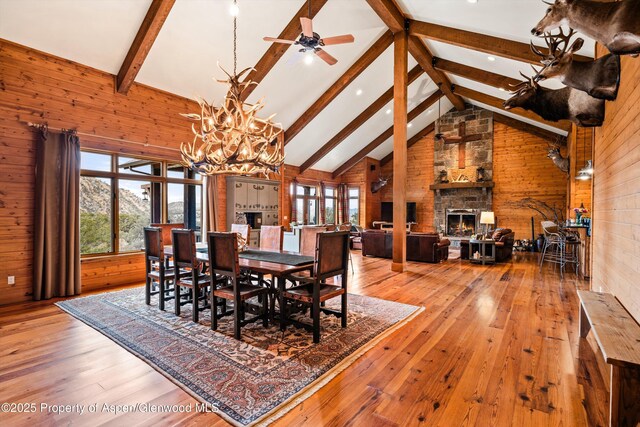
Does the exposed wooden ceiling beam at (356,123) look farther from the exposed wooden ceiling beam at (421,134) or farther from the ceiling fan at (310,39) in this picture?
the ceiling fan at (310,39)

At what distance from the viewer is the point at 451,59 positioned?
715cm

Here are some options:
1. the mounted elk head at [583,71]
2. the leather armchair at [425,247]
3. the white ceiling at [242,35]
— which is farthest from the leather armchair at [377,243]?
the mounted elk head at [583,71]

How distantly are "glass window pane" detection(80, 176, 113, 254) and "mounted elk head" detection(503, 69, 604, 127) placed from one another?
6338 millimetres

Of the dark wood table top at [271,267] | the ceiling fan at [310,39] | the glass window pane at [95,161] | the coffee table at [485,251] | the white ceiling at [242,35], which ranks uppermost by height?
the white ceiling at [242,35]

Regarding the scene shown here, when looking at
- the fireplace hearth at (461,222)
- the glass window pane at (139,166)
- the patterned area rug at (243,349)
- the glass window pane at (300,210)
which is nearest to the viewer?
the patterned area rug at (243,349)

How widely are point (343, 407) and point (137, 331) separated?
2386mm

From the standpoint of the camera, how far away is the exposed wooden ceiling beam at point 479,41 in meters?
4.66

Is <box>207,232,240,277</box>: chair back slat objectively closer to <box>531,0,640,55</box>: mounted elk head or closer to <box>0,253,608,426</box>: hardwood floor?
<box>0,253,608,426</box>: hardwood floor

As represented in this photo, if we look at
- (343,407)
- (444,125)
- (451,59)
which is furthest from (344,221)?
(343,407)

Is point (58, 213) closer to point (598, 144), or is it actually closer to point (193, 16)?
point (193, 16)

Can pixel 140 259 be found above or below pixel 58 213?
below

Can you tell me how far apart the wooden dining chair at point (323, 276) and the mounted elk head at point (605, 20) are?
2.41m

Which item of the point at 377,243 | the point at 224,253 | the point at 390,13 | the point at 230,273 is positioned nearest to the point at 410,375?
the point at 230,273

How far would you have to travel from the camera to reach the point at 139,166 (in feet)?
18.8
